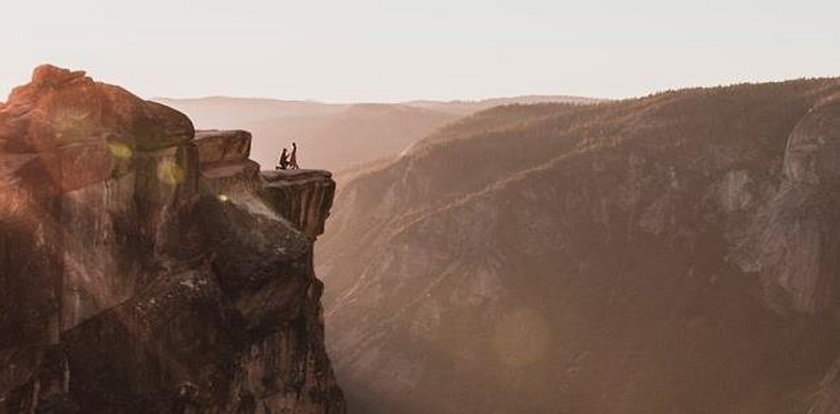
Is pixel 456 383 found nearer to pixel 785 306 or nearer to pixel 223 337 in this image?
pixel 785 306

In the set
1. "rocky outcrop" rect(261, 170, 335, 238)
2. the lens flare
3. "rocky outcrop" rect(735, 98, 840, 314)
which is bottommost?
the lens flare

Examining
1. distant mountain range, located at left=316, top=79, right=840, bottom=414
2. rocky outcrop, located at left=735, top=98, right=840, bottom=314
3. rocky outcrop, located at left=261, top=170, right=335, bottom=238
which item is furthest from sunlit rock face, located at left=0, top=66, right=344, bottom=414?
rocky outcrop, located at left=735, top=98, right=840, bottom=314

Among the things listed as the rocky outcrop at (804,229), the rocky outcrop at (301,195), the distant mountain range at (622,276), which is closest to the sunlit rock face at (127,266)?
the rocky outcrop at (301,195)

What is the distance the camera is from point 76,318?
88.0 ft

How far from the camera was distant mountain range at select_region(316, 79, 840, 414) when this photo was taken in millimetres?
96312

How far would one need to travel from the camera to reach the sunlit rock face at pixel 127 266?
26297mm

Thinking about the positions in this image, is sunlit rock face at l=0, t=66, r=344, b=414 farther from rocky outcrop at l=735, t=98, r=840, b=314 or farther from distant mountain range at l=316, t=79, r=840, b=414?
rocky outcrop at l=735, t=98, r=840, b=314

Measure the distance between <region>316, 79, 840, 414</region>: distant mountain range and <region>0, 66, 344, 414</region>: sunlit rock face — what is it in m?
67.1

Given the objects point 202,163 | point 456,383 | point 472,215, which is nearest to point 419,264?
point 472,215

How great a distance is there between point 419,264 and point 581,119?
51.0m

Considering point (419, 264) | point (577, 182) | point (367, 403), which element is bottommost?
point (367, 403)

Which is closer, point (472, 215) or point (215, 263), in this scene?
point (215, 263)

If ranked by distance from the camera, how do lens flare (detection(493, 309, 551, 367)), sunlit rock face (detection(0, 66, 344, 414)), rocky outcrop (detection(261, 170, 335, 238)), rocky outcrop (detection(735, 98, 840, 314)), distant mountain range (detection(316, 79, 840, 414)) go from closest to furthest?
sunlit rock face (detection(0, 66, 344, 414)) → rocky outcrop (detection(261, 170, 335, 238)) → distant mountain range (detection(316, 79, 840, 414)) → rocky outcrop (detection(735, 98, 840, 314)) → lens flare (detection(493, 309, 551, 367))

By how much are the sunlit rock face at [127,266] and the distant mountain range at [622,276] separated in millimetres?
67146
